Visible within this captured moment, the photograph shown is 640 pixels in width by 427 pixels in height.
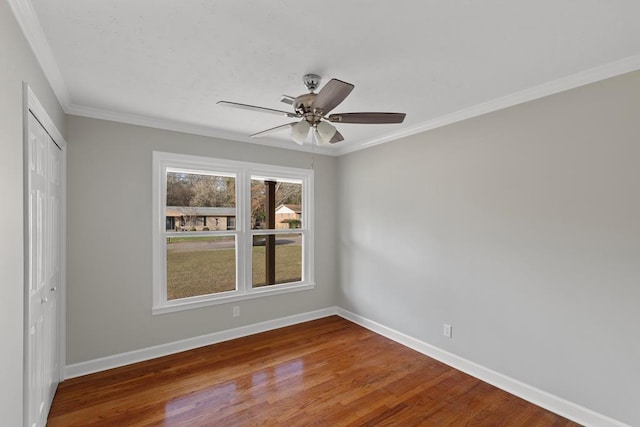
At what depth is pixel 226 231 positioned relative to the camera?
3709 millimetres

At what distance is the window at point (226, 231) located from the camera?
332 cm

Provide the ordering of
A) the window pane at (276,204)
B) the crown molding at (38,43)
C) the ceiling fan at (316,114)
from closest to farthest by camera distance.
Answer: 1. the crown molding at (38,43)
2. the ceiling fan at (316,114)
3. the window pane at (276,204)

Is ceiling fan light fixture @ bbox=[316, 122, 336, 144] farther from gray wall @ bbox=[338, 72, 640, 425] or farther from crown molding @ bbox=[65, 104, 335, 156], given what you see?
crown molding @ bbox=[65, 104, 335, 156]

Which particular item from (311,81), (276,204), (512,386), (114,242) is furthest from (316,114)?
(512,386)

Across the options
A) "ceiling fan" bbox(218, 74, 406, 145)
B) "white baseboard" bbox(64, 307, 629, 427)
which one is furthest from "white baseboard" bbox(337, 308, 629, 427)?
"ceiling fan" bbox(218, 74, 406, 145)

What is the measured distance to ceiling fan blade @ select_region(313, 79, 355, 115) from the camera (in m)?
1.67

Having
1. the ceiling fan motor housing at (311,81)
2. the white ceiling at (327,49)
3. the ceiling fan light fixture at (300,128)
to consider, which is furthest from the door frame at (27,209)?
the ceiling fan motor housing at (311,81)

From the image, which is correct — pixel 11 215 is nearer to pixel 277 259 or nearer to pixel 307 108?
pixel 307 108

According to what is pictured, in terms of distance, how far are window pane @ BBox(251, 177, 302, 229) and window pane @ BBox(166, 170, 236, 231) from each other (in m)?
0.31

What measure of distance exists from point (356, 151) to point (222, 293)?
2590 mm

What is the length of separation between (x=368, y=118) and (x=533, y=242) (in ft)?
5.66

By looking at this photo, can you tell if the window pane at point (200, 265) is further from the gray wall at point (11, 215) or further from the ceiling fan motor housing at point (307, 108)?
the ceiling fan motor housing at point (307, 108)

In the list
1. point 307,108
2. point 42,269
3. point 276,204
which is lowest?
point 42,269

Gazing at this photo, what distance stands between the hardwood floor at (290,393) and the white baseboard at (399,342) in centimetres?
8
